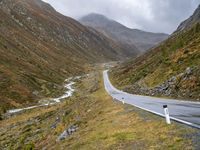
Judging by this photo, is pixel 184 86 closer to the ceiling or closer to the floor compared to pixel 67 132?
closer to the ceiling

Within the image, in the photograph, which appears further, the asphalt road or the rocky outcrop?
the rocky outcrop

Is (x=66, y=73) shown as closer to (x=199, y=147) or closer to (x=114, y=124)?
(x=114, y=124)

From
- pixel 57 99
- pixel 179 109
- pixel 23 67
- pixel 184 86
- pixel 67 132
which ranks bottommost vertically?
pixel 67 132

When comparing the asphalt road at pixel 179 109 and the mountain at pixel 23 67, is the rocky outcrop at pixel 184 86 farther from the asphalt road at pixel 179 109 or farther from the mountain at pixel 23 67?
the mountain at pixel 23 67

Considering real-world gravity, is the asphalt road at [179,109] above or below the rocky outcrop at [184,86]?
below

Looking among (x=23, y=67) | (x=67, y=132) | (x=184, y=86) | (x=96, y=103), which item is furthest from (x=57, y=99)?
(x=67, y=132)

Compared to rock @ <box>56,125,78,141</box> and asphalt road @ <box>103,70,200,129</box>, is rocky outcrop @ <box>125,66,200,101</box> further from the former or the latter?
rock @ <box>56,125,78,141</box>

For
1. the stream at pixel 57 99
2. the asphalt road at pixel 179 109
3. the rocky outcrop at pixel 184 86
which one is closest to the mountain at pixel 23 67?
the stream at pixel 57 99

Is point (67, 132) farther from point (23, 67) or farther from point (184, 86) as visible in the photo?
point (23, 67)

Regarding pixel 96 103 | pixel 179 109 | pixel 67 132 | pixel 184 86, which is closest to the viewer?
pixel 179 109

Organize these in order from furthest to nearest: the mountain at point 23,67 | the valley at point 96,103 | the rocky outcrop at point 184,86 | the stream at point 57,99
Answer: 1. the mountain at point 23,67
2. the stream at point 57,99
3. the rocky outcrop at point 184,86
4. the valley at point 96,103

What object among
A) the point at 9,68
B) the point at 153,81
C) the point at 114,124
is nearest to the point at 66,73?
the point at 9,68

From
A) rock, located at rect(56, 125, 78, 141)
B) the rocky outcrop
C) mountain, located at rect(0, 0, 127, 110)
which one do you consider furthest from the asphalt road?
mountain, located at rect(0, 0, 127, 110)

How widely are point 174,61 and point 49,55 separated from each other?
117 meters
